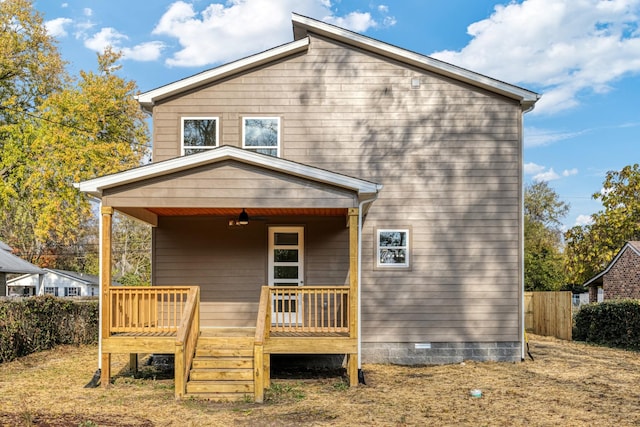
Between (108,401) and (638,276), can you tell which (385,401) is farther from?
(638,276)

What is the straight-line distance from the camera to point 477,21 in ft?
64.8

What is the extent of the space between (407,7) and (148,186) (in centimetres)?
981

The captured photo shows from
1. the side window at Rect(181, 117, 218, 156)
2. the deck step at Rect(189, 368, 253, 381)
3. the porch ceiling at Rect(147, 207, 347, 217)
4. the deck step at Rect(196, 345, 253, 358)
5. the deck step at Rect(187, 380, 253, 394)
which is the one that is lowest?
the deck step at Rect(187, 380, 253, 394)

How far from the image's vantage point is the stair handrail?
336 inches

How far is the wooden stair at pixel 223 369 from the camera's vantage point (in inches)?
341

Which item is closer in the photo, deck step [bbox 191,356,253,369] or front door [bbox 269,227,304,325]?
deck step [bbox 191,356,253,369]

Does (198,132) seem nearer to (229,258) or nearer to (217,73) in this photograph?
(217,73)

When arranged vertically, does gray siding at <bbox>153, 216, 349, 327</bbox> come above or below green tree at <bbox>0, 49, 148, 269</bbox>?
below

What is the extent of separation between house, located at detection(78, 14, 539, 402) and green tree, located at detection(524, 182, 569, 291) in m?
20.7

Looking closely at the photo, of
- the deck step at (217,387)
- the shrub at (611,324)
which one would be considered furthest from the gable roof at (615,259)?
the deck step at (217,387)

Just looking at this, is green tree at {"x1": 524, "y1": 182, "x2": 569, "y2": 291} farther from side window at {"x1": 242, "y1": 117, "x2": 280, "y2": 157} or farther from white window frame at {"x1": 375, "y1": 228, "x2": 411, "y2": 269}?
side window at {"x1": 242, "y1": 117, "x2": 280, "y2": 157}

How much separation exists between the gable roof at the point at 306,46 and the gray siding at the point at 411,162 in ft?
0.64

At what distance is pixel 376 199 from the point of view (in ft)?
37.5

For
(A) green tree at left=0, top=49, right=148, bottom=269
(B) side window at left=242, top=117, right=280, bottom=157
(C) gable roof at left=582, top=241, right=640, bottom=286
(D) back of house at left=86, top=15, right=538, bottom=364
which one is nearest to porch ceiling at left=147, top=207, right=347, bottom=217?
(D) back of house at left=86, top=15, right=538, bottom=364
